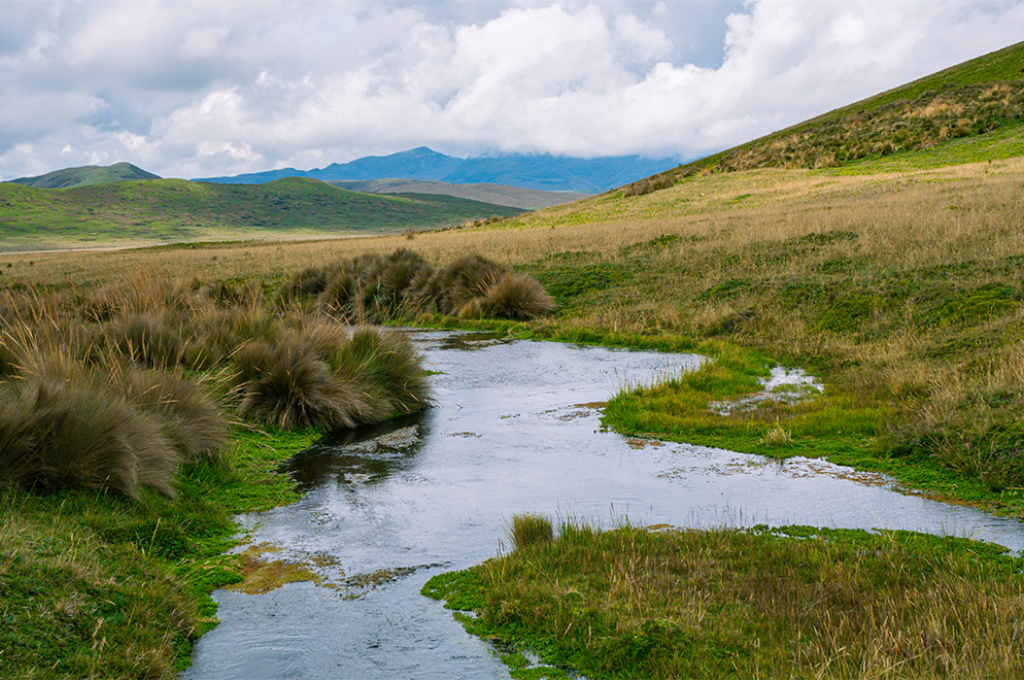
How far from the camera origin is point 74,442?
6.09 meters

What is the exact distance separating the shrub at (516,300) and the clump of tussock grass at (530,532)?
545 inches

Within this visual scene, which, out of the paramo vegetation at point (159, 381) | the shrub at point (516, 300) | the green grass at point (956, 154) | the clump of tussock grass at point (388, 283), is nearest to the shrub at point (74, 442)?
the paramo vegetation at point (159, 381)

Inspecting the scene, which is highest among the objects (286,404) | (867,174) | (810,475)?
(867,174)

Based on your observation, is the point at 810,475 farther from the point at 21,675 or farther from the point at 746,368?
the point at 21,675

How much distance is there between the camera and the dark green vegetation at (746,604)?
158 inches

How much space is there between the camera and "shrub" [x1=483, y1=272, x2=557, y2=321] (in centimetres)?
1997

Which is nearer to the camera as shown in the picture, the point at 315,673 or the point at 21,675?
the point at 21,675

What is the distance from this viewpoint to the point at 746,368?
503 inches

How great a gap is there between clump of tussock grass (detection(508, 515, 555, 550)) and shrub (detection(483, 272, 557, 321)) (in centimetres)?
1384

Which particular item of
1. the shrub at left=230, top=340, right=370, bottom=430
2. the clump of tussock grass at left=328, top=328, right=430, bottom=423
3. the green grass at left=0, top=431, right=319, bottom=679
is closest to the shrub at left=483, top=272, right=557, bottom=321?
the clump of tussock grass at left=328, top=328, right=430, bottom=423

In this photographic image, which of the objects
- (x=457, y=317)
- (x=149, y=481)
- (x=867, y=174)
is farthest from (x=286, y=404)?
(x=867, y=174)

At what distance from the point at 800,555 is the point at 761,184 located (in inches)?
1551

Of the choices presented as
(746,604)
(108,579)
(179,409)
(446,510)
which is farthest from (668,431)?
(108,579)

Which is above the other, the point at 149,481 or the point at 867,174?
the point at 867,174
